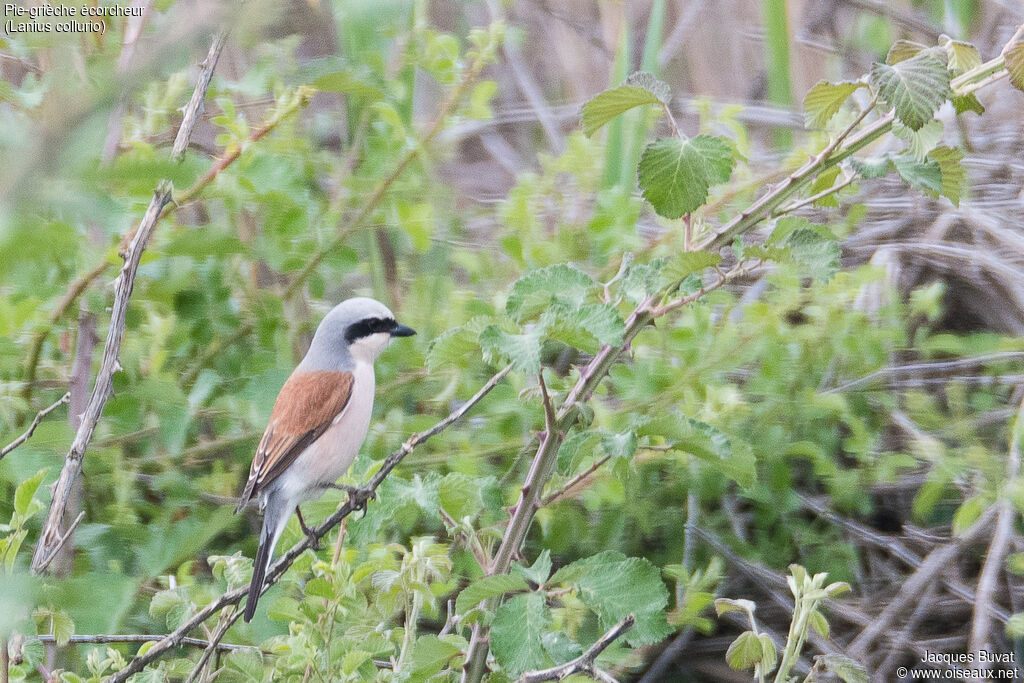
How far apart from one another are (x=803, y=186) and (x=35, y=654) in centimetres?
89

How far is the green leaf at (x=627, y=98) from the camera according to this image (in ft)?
3.20

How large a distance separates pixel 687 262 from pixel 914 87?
0.83 feet

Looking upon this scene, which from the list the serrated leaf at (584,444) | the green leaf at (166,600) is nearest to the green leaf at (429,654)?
the serrated leaf at (584,444)

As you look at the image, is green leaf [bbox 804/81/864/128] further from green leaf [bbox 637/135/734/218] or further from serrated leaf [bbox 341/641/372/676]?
serrated leaf [bbox 341/641/372/676]

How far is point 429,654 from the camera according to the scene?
973mm

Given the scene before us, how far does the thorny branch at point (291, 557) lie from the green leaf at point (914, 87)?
42 cm

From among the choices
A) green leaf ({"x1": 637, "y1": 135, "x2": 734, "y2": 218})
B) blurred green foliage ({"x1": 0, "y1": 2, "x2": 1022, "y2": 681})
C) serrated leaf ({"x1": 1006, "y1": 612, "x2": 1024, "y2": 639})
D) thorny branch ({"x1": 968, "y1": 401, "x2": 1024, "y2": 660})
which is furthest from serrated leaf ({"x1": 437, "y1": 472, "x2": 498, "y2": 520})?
thorny branch ({"x1": 968, "y1": 401, "x2": 1024, "y2": 660})

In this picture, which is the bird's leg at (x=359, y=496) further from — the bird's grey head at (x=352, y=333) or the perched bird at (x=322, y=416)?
the bird's grey head at (x=352, y=333)

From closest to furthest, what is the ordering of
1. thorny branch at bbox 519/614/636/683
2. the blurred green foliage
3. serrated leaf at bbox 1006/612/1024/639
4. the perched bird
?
thorny branch at bbox 519/614/636/683, the blurred green foliage, serrated leaf at bbox 1006/612/1024/639, the perched bird

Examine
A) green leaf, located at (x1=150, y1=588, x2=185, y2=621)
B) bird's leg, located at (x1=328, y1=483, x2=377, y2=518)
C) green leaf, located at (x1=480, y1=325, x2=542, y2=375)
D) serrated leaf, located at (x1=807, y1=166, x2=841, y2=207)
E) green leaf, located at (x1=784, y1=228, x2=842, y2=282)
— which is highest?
serrated leaf, located at (x1=807, y1=166, x2=841, y2=207)

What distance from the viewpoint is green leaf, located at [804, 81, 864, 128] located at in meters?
0.99

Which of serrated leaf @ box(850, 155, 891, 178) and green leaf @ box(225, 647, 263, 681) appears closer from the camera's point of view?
serrated leaf @ box(850, 155, 891, 178)

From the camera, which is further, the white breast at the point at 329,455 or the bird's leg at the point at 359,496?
the white breast at the point at 329,455

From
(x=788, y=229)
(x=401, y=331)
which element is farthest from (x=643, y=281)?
(x=401, y=331)
